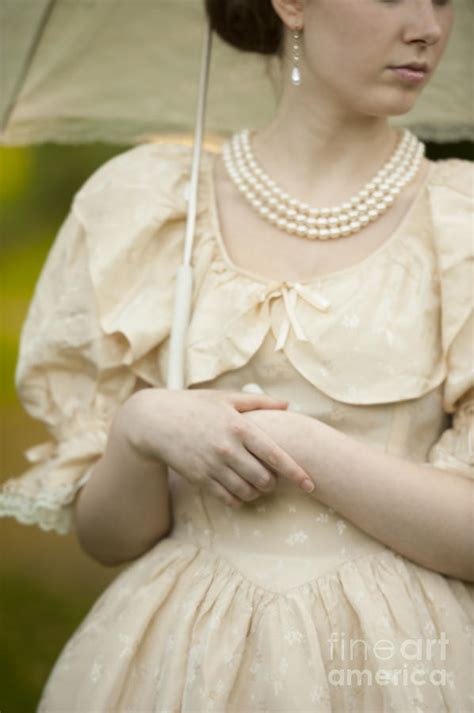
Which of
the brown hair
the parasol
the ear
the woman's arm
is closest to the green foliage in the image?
the parasol

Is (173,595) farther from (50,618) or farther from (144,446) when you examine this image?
(50,618)

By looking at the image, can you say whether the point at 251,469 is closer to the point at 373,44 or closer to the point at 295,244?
the point at 295,244

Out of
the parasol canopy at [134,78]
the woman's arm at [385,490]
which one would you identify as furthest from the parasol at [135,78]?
the woman's arm at [385,490]

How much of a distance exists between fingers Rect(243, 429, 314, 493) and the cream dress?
108 millimetres

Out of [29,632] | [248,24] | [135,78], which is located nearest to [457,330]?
[248,24]

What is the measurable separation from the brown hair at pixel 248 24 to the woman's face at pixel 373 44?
155 mm

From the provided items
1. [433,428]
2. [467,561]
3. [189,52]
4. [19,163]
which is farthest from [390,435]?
[19,163]

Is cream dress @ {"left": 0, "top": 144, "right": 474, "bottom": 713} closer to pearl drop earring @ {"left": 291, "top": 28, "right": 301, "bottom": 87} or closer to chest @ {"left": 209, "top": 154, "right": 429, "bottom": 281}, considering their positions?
chest @ {"left": 209, "top": 154, "right": 429, "bottom": 281}

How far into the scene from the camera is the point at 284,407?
1.41 m

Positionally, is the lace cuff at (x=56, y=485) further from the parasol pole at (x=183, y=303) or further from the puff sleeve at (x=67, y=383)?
the parasol pole at (x=183, y=303)

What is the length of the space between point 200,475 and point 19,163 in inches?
92.9

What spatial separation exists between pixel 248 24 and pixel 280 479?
68 cm

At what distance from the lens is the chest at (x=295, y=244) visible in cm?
149

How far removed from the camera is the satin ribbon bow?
144 centimetres
